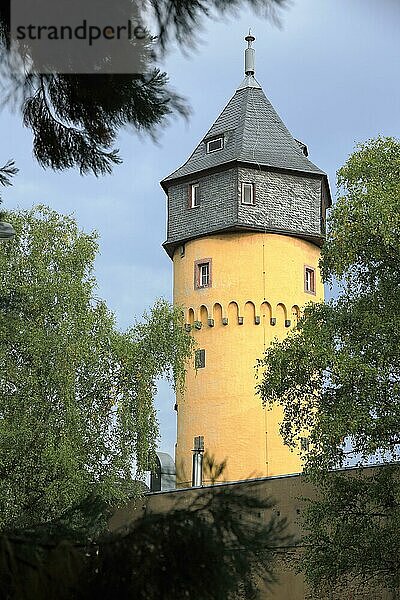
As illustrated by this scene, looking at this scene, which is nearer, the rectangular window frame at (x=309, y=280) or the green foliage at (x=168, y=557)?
the green foliage at (x=168, y=557)

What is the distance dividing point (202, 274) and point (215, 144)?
4572 mm

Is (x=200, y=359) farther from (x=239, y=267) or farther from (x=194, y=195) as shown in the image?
(x=194, y=195)

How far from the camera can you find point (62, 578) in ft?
8.74

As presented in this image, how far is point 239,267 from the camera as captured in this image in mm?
34344

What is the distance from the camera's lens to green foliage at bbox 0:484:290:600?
2.67 metres

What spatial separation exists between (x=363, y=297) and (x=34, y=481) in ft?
28.4

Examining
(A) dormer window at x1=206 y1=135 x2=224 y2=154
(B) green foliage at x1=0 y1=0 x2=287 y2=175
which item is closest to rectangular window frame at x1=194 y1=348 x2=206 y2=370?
(A) dormer window at x1=206 y1=135 x2=224 y2=154

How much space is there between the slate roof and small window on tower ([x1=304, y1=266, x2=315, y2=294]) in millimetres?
3149

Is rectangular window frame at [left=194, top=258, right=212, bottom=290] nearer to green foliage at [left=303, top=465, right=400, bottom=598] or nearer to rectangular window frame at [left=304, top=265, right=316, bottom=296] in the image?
rectangular window frame at [left=304, top=265, right=316, bottom=296]

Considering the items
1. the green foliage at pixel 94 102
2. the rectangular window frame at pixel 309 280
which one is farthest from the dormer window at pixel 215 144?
the green foliage at pixel 94 102

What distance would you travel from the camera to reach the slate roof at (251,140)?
35.6 meters

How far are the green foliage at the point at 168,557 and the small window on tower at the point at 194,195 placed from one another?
32661 millimetres

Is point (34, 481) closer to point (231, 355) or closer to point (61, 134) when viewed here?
point (231, 355)

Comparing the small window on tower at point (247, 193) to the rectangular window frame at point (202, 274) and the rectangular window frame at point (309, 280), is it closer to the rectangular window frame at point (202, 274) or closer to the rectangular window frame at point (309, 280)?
the rectangular window frame at point (202, 274)
